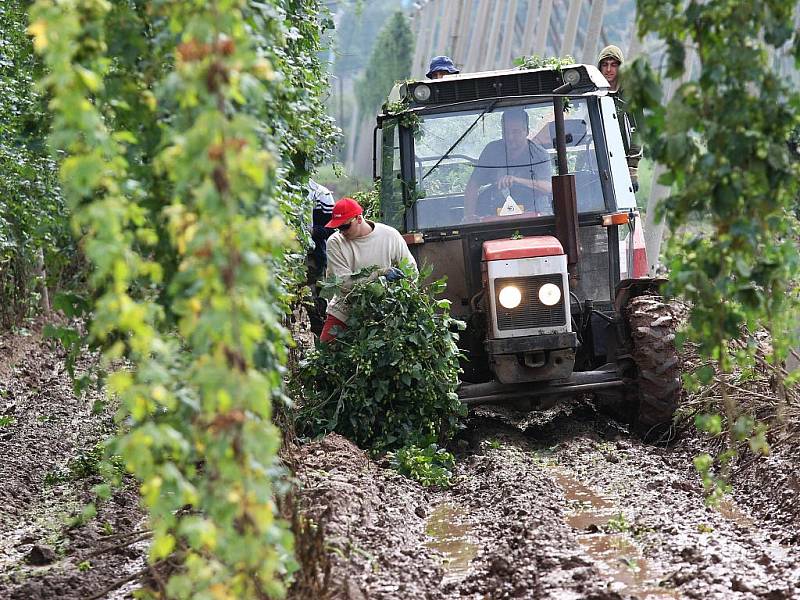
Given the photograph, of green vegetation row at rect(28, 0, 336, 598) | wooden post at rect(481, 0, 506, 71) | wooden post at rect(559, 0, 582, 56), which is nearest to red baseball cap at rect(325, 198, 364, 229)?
green vegetation row at rect(28, 0, 336, 598)

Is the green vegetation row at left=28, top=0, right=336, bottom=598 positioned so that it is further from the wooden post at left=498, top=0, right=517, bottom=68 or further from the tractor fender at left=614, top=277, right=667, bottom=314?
the wooden post at left=498, top=0, right=517, bottom=68

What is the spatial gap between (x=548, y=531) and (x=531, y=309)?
2.58 m

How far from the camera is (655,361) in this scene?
8.43 metres

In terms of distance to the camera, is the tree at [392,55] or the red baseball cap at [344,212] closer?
the red baseball cap at [344,212]

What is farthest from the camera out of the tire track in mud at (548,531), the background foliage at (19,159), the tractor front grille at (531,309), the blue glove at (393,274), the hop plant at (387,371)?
the tractor front grille at (531,309)

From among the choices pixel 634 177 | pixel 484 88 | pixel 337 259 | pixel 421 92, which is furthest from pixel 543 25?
pixel 337 259

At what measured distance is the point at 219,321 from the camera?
317 centimetres

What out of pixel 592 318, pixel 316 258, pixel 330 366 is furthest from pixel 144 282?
pixel 316 258

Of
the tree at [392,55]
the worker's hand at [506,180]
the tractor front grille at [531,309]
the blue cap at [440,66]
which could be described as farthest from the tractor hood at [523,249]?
the tree at [392,55]

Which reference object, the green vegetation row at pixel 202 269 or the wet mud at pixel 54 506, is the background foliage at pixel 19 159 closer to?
the wet mud at pixel 54 506

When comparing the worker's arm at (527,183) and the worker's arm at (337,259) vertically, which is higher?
the worker's arm at (527,183)

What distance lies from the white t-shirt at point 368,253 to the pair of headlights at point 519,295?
64 cm

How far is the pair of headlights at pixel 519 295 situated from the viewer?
847 cm

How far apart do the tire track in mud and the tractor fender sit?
1.01m
